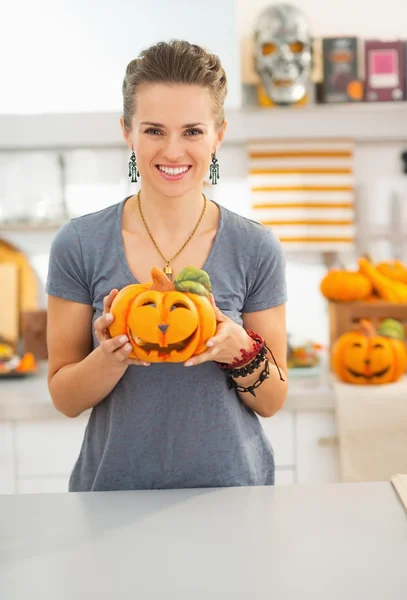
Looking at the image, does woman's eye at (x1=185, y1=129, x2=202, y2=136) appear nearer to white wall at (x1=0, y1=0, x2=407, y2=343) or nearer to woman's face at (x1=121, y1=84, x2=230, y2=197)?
woman's face at (x1=121, y1=84, x2=230, y2=197)

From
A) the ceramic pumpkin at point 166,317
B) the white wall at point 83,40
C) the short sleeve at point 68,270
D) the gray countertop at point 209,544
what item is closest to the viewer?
the gray countertop at point 209,544

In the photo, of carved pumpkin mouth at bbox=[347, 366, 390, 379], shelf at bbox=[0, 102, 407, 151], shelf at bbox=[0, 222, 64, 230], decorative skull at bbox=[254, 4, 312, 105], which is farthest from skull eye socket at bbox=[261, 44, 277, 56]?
carved pumpkin mouth at bbox=[347, 366, 390, 379]

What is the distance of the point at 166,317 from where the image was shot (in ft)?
3.10

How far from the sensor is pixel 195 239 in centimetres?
121

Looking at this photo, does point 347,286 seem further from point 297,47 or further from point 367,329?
point 297,47

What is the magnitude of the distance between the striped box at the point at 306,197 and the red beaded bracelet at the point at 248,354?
144 centimetres

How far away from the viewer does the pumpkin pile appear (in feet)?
7.73

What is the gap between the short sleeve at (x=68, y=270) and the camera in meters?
1.16

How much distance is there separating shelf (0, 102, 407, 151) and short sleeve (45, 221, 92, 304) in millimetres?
1306

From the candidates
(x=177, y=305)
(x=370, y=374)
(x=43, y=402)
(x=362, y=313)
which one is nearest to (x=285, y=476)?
(x=370, y=374)

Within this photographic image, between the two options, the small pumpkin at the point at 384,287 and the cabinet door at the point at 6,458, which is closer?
the cabinet door at the point at 6,458

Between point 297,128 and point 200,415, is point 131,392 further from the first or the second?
point 297,128

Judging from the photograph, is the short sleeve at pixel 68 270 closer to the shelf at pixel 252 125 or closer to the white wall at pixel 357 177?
the shelf at pixel 252 125

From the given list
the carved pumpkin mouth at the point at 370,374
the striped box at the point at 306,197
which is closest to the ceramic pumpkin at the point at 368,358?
the carved pumpkin mouth at the point at 370,374
